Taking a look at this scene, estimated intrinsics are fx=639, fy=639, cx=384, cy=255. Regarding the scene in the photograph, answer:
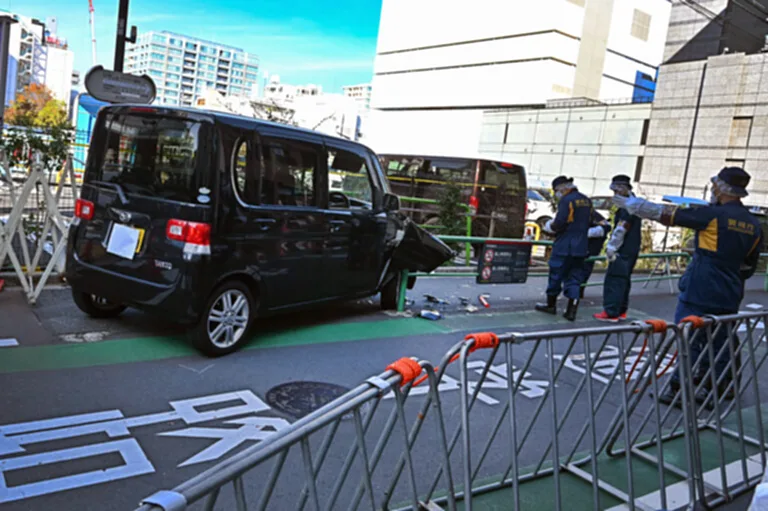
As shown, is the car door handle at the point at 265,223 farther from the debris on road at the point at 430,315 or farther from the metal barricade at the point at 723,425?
the metal barricade at the point at 723,425

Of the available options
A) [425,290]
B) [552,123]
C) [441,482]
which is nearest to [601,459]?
[441,482]

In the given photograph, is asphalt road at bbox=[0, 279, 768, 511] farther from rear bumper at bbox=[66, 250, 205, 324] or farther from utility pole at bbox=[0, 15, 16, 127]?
utility pole at bbox=[0, 15, 16, 127]

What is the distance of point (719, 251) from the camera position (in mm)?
5074

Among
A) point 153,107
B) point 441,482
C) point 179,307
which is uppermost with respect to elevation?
point 153,107

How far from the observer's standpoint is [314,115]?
65875 mm

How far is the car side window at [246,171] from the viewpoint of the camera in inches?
200

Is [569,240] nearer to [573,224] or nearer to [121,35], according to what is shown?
[573,224]

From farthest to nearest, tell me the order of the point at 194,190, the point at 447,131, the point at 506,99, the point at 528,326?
the point at 447,131 < the point at 506,99 < the point at 528,326 < the point at 194,190

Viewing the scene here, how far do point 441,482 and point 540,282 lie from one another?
826 cm

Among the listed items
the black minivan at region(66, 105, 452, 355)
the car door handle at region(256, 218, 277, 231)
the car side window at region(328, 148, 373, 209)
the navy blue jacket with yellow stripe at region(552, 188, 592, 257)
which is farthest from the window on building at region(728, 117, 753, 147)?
the car door handle at region(256, 218, 277, 231)

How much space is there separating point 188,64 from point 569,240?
189189mm

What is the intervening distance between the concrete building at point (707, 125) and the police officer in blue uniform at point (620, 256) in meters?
23.1

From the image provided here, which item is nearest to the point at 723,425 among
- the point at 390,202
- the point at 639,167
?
the point at 390,202

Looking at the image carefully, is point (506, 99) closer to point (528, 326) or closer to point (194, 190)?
point (528, 326)
